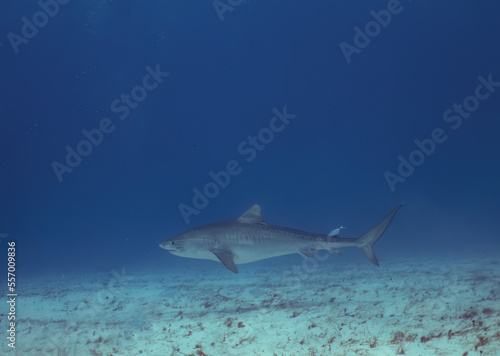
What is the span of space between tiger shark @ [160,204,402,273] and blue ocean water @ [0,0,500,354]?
32.0 metres

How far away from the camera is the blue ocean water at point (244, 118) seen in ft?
181

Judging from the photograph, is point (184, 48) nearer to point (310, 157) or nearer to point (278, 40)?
point (278, 40)

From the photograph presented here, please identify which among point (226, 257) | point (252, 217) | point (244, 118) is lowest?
point (226, 257)

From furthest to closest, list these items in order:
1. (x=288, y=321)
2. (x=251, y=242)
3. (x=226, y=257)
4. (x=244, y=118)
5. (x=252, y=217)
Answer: (x=244, y=118)
(x=252, y=217)
(x=251, y=242)
(x=226, y=257)
(x=288, y=321)

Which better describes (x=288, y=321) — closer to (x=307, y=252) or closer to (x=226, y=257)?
(x=307, y=252)

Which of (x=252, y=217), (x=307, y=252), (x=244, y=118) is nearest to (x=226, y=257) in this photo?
(x=252, y=217)

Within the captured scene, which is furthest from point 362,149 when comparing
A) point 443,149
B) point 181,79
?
point 181,79

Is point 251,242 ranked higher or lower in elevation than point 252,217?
lower

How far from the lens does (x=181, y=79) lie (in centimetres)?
8312

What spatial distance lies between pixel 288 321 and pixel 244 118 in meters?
84.7

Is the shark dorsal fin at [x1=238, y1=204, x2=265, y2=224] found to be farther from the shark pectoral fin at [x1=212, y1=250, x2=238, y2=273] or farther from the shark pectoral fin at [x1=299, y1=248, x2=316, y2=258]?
the shark pectoral fin at [x1=299, y1=248, x2=316, y2=258]

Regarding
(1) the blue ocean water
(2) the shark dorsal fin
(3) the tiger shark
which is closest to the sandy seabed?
(3) the tiger shark

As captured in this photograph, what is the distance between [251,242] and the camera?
7.92 metres

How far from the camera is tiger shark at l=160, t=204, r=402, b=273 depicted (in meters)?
7.56
